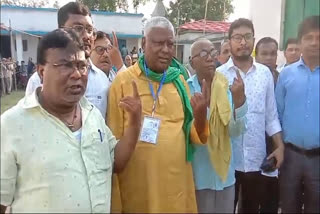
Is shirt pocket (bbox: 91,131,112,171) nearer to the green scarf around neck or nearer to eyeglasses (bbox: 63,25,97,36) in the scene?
the green scarf around neck

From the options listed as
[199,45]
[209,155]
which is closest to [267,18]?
[199,45]

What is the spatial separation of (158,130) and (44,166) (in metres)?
0.79

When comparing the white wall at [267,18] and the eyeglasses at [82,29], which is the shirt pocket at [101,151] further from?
the white wall at [267,18]

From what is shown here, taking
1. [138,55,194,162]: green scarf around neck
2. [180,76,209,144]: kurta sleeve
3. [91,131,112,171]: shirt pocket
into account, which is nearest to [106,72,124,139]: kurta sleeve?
[138,55,194,162]: green scarf around neck

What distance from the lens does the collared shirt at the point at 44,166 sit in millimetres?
1713

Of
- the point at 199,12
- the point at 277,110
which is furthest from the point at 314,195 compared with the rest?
the point at 199,12

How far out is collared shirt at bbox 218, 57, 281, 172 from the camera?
2.87 metres

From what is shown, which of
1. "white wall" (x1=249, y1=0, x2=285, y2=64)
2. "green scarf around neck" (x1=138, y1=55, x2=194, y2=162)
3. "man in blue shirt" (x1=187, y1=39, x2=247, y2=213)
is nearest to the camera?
"green scarf around neck" (x1=138, y1=55, x2=194, y2=162)

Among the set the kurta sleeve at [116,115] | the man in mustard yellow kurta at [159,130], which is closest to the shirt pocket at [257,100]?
the man in mustard yellow kurta at [159,130]

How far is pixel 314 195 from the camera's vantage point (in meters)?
2.67

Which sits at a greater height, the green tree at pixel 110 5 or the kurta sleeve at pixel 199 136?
the green tree at pixel 110 5

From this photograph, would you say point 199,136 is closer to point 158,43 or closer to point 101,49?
point 158,43

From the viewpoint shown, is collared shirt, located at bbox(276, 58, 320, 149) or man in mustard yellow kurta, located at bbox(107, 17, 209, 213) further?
collared shirt, located at bbox(276, 58, 320, 149)

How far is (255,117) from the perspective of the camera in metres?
2.88
